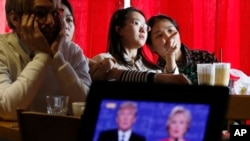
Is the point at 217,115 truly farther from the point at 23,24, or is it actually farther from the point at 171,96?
the point at 23,24

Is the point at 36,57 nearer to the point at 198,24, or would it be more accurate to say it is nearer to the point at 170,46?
the point at 170,46

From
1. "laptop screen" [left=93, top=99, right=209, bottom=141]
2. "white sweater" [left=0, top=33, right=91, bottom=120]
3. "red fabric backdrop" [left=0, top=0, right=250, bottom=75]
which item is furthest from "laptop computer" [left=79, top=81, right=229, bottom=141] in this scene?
"red fabric backdrop" [left=0, top=0, right=250, bottom=75]

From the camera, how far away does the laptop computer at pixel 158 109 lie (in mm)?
489

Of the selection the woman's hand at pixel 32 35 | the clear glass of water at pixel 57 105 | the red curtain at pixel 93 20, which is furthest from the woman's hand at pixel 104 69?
the red curtain at pixel 93 20

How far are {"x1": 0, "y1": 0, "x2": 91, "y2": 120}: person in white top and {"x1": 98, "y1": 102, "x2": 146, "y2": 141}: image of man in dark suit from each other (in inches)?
40.7

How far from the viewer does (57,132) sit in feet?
2.92

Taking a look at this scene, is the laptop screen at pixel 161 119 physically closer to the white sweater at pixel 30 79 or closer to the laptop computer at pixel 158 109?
the laptop computer at pixel 158 109

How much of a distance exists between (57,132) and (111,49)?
1.58 meters

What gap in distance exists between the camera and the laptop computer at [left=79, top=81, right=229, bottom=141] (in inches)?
19.2

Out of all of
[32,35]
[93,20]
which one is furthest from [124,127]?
[93,20]

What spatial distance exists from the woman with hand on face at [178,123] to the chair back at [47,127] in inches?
14.7

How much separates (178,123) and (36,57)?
117 centimetres

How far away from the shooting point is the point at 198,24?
9.79 feet

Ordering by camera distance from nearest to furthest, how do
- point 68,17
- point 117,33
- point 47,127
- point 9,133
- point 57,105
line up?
point 47,127 < point 9,133 < point 57,105 < point 68,17 < point 117,33
